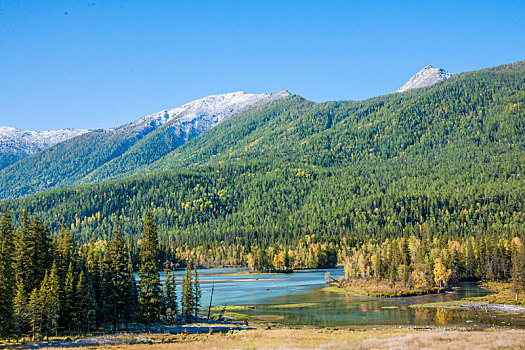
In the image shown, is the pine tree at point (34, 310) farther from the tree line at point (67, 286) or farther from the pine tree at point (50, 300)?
the pine tree at point (50, 300)

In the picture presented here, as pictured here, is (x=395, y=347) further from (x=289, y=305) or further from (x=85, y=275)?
(x=289, y=305)

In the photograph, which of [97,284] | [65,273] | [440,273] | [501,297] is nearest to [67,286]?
[65,273]

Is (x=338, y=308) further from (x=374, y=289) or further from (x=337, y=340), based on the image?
(x=337, y=340)

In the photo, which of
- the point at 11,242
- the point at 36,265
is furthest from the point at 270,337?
the point at 11,242

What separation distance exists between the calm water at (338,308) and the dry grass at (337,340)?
17.5m

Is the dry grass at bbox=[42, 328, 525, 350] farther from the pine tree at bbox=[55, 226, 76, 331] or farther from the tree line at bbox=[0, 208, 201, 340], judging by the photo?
the pine tree at bbox=[55, 226, 76, 331]

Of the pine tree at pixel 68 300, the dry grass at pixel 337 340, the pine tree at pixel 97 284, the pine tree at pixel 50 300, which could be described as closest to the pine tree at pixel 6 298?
the pine tree at pixel 50 300

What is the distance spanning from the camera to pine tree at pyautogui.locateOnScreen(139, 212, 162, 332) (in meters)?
82.2

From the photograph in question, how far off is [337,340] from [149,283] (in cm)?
3440

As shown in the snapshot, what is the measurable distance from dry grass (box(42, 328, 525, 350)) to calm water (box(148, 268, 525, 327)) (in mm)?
17455

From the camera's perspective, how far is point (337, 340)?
6316 centimetres

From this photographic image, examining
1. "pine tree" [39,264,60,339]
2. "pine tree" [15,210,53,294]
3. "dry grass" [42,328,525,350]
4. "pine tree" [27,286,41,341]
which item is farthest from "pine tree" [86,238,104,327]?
"dry grass" [42,328,525,350]

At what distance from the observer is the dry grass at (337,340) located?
5581cm

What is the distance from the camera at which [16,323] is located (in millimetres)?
68438
